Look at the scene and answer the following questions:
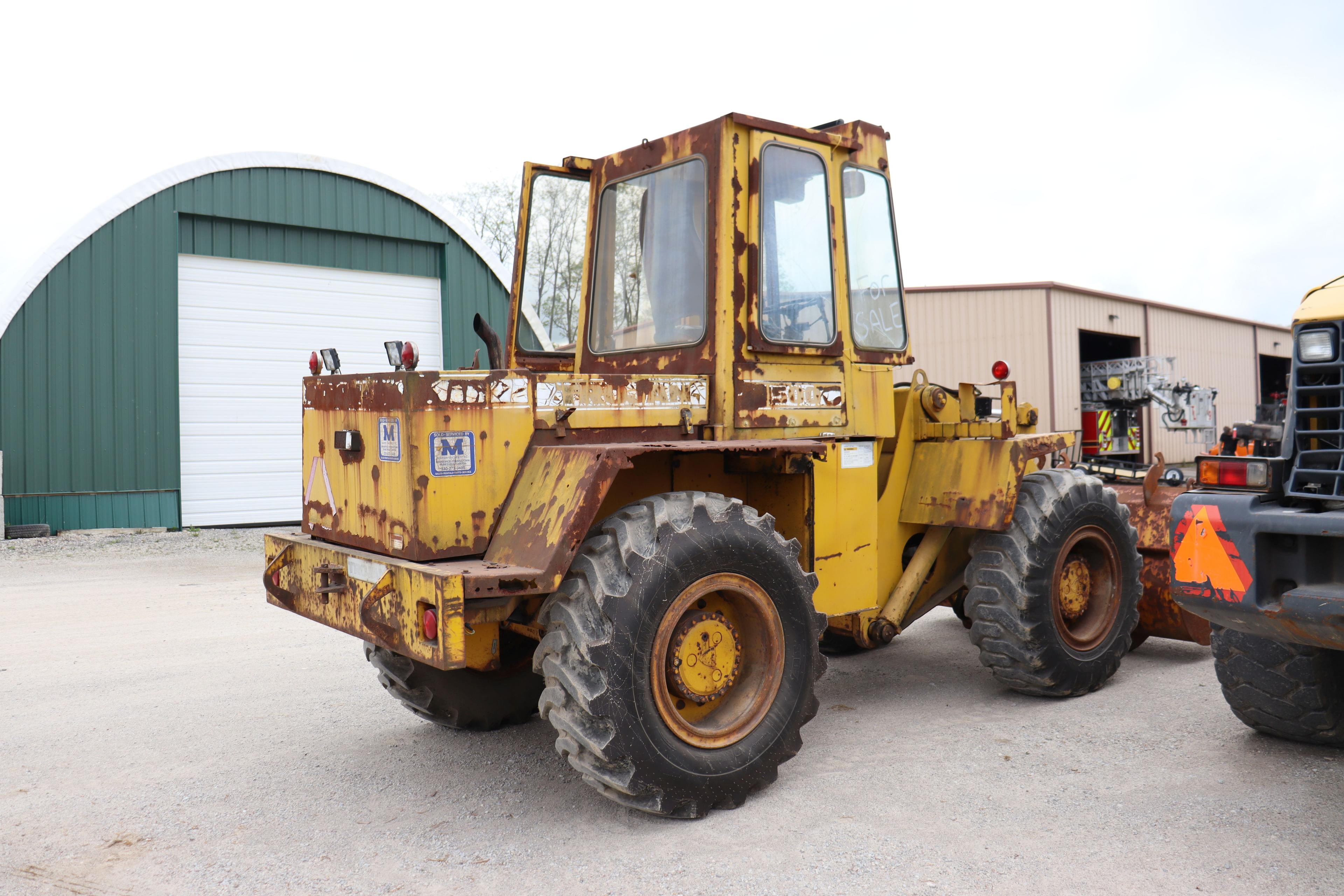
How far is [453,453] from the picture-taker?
149 inches

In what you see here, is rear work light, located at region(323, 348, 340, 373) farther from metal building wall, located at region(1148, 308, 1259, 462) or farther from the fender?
metal building wall, located at region(1148, 308, 1259, 462)

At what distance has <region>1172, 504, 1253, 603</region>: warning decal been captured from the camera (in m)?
3.33

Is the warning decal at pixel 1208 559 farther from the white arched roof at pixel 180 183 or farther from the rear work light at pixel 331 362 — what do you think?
the white arched roof at pixel 180 183

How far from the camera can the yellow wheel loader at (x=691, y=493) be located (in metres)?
3.63

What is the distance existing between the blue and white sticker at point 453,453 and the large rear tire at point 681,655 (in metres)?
0.56

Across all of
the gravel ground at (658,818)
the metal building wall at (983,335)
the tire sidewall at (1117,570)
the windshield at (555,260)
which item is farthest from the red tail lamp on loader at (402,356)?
the metal building wall at (983,335)

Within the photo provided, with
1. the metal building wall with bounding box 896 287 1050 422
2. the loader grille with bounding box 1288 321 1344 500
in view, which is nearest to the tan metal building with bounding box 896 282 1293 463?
the metal building wall with bounding box 896 287 1050 422

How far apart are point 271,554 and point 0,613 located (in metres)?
5.64

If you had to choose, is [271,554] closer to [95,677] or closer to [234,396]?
[95,677]

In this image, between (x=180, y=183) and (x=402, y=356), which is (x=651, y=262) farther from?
(x=180, y=183)

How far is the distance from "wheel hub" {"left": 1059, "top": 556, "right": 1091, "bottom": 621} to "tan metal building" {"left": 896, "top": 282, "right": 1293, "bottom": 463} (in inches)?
575

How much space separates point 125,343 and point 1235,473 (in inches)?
554

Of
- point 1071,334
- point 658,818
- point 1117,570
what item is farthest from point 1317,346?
point 1071,334

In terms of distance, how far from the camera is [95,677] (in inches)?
246
